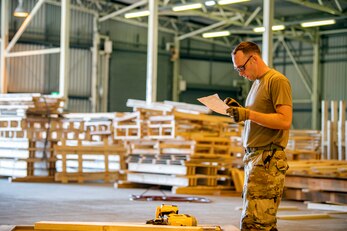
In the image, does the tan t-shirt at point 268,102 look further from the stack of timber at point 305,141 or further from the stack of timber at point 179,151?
the stack of timber at point 305,141

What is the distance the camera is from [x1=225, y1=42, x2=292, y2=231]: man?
5.44 metres

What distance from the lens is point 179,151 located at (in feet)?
57.2

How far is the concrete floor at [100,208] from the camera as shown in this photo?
1057 cm

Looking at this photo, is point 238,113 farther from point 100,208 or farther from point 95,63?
point 95,63

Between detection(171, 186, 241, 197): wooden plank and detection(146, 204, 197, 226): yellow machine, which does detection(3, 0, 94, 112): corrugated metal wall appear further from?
detection(146, 204, 197, 226): yellow machine

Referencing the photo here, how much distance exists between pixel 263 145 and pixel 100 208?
7.47 m

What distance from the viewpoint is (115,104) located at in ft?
112

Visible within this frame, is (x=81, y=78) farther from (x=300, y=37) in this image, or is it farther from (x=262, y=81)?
(x=262, y=81)

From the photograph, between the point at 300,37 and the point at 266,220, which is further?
the point at 300,37

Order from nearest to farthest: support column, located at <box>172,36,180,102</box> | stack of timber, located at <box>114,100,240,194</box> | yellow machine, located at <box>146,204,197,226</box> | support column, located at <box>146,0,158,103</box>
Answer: yellow machine, located at <box>146,204,197,226</box>
stack of timber, located at <box>114,100,240,194</box>
support column, located at <box>146,0,158,103</box>
support column, located at <box>172,36,180,102</box>

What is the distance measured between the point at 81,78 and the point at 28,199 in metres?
19.2

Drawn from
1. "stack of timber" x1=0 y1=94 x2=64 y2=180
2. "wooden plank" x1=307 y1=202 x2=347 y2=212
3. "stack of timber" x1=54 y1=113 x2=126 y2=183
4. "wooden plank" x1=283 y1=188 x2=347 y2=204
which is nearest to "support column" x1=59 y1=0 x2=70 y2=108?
"stack of timber" x1=54 y1=113 x2=126 y2=183

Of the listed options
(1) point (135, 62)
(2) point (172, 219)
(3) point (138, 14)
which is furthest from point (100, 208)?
(1) point (135, 62)

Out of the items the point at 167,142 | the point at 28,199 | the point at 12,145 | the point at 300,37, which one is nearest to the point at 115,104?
the point at 300,37
